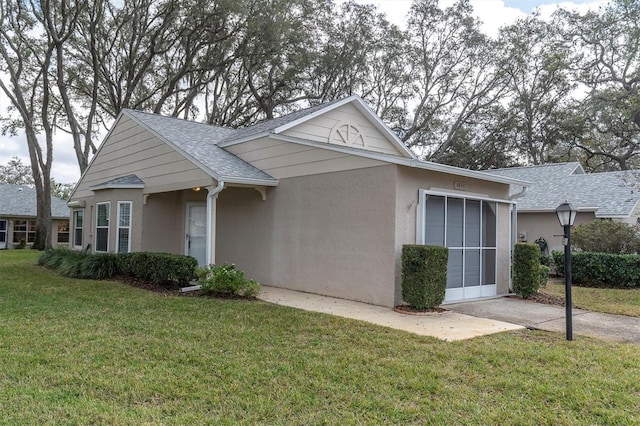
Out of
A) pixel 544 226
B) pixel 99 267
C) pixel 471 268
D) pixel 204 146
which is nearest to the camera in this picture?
pixel 471 268

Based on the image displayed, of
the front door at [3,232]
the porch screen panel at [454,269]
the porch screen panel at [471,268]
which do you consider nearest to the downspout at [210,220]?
the porch screen panel at [454,269]

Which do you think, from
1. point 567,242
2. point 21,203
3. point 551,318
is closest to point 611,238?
point 551,318

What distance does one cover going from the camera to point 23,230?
27.8 m

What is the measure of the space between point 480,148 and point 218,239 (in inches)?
938

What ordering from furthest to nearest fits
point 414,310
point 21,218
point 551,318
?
1. point 21,218
2. point 414,310
3. point 551,318

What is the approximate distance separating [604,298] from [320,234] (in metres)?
6.36

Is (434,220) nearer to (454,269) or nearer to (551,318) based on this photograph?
(454,269)

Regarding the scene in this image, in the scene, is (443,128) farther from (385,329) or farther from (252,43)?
(385,329)

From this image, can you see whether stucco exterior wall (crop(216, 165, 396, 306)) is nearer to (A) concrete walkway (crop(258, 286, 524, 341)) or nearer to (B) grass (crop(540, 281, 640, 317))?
(A) concrete walkway (crop(258, 286, 524, 341))

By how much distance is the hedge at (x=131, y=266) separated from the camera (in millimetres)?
9352

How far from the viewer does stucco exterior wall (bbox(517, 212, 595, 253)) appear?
15391 millimetres

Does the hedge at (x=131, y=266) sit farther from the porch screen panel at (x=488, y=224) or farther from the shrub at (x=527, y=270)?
the shrub at (x=527, y=270)

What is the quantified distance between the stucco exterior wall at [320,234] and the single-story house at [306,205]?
2cm

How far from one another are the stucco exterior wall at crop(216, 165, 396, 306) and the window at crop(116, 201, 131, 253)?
8.65 feet
